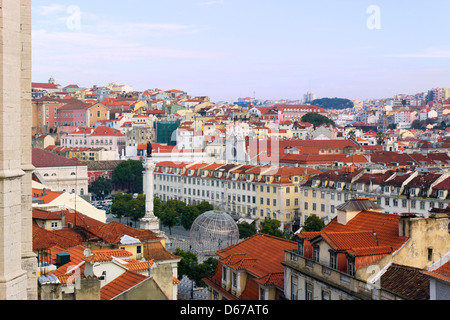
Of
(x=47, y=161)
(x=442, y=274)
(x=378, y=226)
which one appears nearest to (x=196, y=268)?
(x=378, y=226)

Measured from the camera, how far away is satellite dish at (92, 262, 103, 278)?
45.4 ft

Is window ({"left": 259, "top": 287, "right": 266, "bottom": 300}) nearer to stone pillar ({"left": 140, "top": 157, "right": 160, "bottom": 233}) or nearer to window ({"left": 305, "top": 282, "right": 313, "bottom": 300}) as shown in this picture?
window ({"left": 305, "top": 282, "right": 313, "bottom": 300})

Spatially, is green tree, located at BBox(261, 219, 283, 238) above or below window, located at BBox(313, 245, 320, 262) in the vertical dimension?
below

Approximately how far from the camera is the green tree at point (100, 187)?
67500 millimetres

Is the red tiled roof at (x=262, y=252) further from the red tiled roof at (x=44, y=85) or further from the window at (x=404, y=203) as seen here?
the red tiled roof at (x=44, y=85)

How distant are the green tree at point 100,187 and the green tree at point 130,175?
1420 mm

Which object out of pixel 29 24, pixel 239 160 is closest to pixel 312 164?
pixel 239 160

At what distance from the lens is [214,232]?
1203 inches

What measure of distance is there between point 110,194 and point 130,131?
18.5m

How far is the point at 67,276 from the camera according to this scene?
47.3ft

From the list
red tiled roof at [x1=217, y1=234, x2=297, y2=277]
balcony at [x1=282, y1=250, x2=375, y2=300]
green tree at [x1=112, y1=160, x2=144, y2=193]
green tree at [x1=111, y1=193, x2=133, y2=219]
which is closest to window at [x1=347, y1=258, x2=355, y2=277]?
balcony at [x1=282, y1=250, x2=375, y2=300]

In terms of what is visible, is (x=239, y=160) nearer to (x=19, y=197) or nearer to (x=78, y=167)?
(x=78, y=167)

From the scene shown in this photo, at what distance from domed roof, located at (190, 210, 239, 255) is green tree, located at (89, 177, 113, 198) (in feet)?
124

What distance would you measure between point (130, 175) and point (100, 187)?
3.97m
